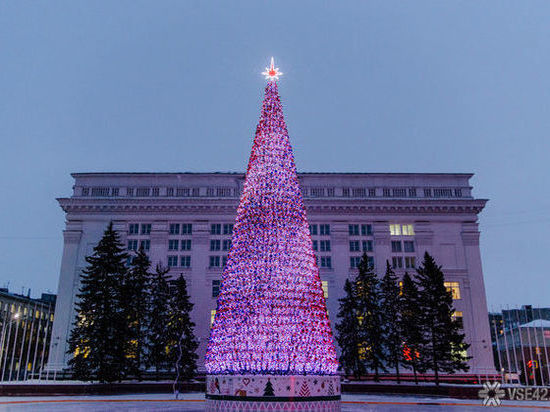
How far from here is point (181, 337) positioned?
3703cm

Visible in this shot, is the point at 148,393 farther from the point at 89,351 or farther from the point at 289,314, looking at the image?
the point at 289,314

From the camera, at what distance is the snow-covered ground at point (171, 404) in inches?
822

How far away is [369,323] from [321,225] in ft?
50.0

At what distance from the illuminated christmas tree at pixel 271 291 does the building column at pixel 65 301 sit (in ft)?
123

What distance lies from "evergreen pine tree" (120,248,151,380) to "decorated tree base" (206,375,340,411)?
65.5 feet

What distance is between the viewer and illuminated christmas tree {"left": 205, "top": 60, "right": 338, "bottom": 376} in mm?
14922

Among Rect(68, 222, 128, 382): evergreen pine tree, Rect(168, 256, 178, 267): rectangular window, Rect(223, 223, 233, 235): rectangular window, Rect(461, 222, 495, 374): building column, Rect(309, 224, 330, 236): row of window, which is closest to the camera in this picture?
Rect(68, 222, 128, 382): evergreen pine tree

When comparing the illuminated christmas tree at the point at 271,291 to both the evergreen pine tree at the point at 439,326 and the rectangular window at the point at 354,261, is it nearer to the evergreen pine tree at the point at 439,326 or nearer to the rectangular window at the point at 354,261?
the evergreen pine tree at the point at 439,326

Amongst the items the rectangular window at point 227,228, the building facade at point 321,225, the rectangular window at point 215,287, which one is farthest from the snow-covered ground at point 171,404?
the rectangular window at point 227,228

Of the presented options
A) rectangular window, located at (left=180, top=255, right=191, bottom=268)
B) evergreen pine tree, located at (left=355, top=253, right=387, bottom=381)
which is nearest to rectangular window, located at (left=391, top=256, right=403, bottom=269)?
evergreen pine tree, located at (left=355, top=253, right=387, bottom=381)

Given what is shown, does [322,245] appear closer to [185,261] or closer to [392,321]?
[392,321]

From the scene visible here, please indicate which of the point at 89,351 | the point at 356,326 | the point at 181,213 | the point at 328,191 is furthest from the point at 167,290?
the point at 328,191

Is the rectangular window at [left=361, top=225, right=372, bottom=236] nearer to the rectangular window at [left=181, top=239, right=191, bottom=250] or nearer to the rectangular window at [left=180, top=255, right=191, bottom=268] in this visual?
the rectangular window at [left=181, top=239, right=191, bottom=250]

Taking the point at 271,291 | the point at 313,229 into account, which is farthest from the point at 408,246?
the point at 271,291
